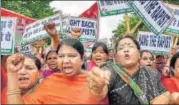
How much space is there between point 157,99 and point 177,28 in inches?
174

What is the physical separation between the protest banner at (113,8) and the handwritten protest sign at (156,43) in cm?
69

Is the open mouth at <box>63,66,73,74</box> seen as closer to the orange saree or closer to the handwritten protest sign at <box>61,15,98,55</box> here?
the orange saree

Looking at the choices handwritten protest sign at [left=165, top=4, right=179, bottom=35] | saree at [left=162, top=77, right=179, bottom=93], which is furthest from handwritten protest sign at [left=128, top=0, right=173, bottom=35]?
saree at [left=162, top=77, right=179, bottom=93]

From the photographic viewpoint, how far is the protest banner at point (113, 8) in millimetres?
7809

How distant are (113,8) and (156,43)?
94cm

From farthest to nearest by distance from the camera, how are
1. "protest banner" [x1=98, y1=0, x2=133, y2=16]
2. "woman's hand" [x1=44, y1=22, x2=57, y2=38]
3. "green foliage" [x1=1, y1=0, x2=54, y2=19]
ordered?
"green foliage" [x1=1, y1=0, x2=54, y2=19]
"protest banner" [x1=98, y1=0, x2=133, y2=16]
"woman's hand" [x1=44, y1=22, x2=57, y2=38]

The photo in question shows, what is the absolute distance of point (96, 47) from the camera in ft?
19.0

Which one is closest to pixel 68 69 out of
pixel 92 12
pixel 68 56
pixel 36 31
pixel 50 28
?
pixel 68 56

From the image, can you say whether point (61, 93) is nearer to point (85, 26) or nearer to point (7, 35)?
point (7, 35)

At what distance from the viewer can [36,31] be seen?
862cm

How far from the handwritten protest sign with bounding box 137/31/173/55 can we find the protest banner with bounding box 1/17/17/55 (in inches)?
86.3

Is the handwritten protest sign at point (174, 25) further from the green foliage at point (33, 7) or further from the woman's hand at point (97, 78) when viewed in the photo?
the green foliage at point (33, 7)

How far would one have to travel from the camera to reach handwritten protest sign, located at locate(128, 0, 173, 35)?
705 cm

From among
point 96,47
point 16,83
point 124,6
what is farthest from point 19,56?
point 124,6
